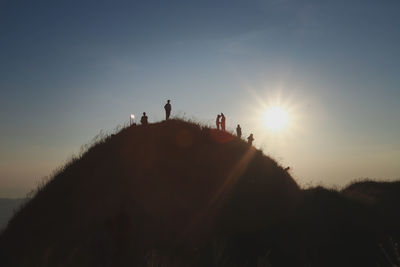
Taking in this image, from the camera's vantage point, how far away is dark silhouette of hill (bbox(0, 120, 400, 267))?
16.0 metres

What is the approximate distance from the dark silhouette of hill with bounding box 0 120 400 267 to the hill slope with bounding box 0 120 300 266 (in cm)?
6

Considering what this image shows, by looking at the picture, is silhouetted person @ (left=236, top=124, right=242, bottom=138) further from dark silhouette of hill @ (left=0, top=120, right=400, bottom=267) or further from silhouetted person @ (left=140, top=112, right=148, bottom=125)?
silhouetted person @ (left=140, top=112, right=148, bottom=125)

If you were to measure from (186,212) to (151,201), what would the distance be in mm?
2037

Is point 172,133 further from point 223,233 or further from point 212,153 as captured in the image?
point 223,233

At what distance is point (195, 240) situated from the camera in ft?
58.8

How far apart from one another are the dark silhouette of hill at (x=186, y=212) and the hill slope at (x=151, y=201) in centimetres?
6

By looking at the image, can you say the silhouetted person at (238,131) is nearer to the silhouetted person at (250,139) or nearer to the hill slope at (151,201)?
the silhouetted person at (250,139)

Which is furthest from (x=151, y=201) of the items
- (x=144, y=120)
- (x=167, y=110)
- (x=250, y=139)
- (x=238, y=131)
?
(x=250, y=139)

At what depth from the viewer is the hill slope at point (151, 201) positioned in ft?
51.2

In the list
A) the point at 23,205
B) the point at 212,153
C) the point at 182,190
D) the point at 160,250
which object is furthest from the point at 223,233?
the point at 23,205

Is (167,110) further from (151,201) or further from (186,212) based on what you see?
(186,212)

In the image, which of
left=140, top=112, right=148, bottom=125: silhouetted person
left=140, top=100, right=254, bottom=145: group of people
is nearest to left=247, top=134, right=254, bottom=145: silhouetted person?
left=140, top=100, right=254, bottom=145: group of people

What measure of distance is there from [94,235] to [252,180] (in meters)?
12.4

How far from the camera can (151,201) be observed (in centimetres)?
1892
